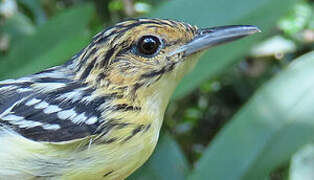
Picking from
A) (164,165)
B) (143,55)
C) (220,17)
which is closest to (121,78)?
(143,55)

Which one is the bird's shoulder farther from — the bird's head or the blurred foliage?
the blurred foliage

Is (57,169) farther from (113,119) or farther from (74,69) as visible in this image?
(74,69)

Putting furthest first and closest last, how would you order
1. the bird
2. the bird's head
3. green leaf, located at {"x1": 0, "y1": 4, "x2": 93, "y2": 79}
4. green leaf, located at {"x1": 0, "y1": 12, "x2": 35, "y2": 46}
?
1. green leaf, located at {"x1": 0, "y1": 12, "x2": 35, "y2": 46}
2. green leaf, located at {"x1": 0, "y1": 4, "x2": 93, "y2": 79}
3. the bird's head
4. the bird

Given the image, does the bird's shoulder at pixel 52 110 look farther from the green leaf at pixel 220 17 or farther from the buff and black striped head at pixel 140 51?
the green leaf at pixel 220 17

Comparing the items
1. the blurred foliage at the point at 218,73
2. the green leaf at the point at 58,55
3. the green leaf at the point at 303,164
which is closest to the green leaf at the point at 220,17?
the blurred foliage at the point at 218,73

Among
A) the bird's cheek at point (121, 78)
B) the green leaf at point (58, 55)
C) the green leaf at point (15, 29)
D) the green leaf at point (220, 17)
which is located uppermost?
the green leaf at point (15, 29)

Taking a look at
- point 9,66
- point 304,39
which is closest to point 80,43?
point 9,66

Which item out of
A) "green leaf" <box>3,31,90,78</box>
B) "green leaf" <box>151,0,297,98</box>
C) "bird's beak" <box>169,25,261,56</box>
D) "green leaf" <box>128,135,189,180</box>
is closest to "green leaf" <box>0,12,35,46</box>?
"green leaf" <box>3,31,90,78</box>

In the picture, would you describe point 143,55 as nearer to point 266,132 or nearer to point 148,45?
point 148,45
